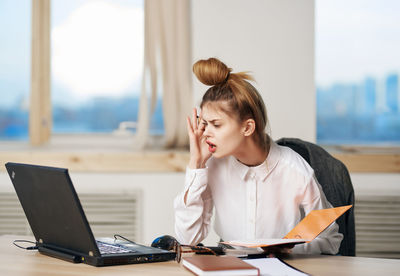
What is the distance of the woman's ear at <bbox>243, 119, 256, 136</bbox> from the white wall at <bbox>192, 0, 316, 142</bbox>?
1117 millimetres

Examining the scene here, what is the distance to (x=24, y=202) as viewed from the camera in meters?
1.51

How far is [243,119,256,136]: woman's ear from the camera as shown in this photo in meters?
1.78

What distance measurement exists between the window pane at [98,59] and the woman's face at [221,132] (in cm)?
141

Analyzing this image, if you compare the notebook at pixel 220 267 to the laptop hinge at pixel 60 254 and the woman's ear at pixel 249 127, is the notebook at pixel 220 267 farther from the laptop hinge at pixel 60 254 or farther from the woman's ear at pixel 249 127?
the woman's ear at pixel 249 127

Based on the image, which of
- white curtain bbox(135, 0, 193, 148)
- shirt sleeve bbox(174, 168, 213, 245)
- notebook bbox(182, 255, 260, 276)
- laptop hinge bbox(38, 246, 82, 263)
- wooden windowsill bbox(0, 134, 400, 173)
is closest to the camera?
notebook bbox(182, 255, 260, 276)

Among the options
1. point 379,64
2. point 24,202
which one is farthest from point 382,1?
point 24,202

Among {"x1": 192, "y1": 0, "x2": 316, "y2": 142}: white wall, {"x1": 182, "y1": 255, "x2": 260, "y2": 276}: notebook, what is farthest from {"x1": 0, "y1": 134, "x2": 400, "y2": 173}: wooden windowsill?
{"x1": 182, "y1": 255, "x2": 260, "y2": 276}: notebook

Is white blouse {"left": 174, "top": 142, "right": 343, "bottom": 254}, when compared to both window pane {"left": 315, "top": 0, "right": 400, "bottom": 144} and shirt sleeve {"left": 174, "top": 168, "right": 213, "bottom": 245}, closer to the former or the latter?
shirt sleeve {"left": 174, "top": 168, "right": 213, "bottom": 245}

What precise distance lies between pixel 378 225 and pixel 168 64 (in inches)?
56.0

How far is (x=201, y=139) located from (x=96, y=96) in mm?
1518

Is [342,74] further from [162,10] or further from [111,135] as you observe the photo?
[111,135]

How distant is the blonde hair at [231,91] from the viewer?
1.74m

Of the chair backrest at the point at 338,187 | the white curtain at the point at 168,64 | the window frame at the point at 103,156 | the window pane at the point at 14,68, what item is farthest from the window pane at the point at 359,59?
the window pane at the point at 14,68

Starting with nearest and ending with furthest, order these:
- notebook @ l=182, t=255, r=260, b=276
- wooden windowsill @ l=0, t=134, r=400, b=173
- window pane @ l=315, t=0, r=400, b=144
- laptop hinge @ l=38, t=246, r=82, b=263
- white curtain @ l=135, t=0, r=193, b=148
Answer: notebook @ l=182, t=255, r=260, b=276, laptop hinge @ l=38, t=246, r=82, b=263, wooden windowsill @ l=0, t=134, r=400, b=173, white curtain @ l=135, t=0, r=193, b=148, window pane @ l=315, t=0, r=400, b=144
